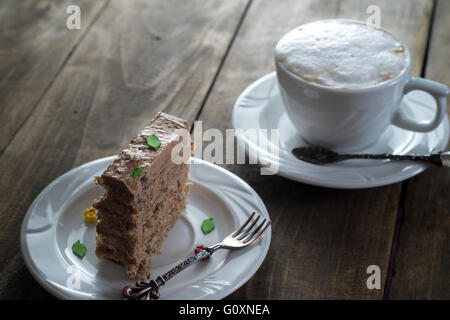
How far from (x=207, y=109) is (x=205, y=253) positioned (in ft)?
2.39

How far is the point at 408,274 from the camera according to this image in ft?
4.19

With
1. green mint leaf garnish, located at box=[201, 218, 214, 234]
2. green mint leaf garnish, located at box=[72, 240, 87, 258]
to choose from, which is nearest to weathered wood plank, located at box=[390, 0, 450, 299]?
green mint leaf garnish, located at box=[201, 218, 214, 234]

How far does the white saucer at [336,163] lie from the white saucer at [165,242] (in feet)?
0.56

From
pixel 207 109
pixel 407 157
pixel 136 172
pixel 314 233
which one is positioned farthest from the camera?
pixel 207 109

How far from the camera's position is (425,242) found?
135cm

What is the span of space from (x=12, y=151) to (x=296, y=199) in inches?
37.2

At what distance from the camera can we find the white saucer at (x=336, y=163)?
1.43 metres

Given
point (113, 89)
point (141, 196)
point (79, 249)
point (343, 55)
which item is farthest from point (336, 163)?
point (113, 89)

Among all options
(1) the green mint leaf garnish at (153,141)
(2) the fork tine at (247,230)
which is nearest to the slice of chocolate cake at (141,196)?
(1) the green mint leaf garnish at (153,141)

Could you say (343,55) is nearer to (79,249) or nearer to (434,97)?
(434,97)

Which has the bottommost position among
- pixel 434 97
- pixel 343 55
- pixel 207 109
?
pixel 207 109

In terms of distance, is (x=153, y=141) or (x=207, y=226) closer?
(x=153, y=141)

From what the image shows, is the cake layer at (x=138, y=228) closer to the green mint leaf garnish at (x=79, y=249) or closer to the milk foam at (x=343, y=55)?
the green mint leaf garnish at (x=79, y=249)

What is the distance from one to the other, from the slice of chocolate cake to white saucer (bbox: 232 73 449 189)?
32 cm
